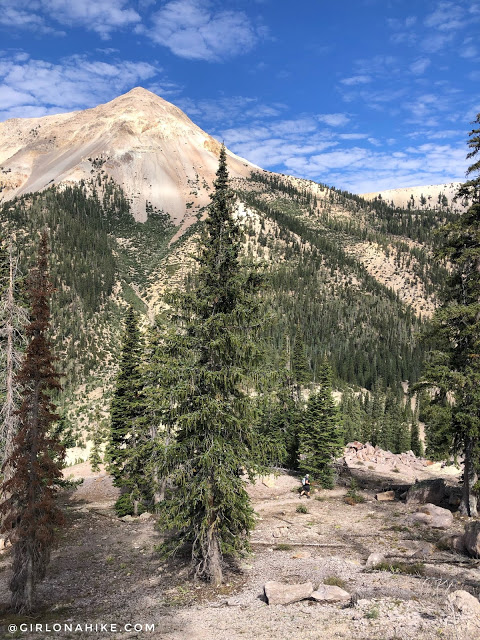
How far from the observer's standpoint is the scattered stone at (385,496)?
25297 mm

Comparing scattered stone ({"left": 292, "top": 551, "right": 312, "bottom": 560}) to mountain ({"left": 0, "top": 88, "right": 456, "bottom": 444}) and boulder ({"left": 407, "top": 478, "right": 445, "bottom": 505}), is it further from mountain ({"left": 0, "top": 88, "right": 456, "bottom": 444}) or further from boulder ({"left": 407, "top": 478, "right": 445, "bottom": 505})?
mountain ({"left": 0, "top": 88, "right": 456, "bottom": 444})

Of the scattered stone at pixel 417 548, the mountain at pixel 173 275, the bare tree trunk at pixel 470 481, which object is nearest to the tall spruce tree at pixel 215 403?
the scattered stone at pixel 417 548

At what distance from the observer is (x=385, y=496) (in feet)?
84.0

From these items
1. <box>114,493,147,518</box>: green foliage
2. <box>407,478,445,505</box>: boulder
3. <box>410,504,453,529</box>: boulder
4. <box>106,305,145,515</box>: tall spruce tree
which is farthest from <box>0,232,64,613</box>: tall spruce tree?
<box>407,478,445,505</box>: boulder

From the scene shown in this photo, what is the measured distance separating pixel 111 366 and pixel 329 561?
75763 millimetres

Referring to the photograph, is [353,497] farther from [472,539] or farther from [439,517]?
[472,539]

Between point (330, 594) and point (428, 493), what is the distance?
15204 millimetres

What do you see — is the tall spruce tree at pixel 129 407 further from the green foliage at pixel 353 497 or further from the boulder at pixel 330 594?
the boulder at pixel 330 594

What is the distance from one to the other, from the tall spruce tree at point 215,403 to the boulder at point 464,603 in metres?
5.89

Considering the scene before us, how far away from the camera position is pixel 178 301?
13.1 metres

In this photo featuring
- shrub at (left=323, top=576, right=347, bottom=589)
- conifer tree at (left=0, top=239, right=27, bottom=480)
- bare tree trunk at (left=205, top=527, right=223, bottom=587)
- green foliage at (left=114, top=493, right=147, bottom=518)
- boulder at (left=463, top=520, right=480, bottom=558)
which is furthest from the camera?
green foliage at (left=114, top=493, right=147, bottom=518)

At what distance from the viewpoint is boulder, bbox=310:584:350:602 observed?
10398 mm

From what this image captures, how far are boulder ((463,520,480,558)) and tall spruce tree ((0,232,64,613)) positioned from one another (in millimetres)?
13963

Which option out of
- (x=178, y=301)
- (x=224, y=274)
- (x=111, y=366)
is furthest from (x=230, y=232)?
(x=111, y=366)
